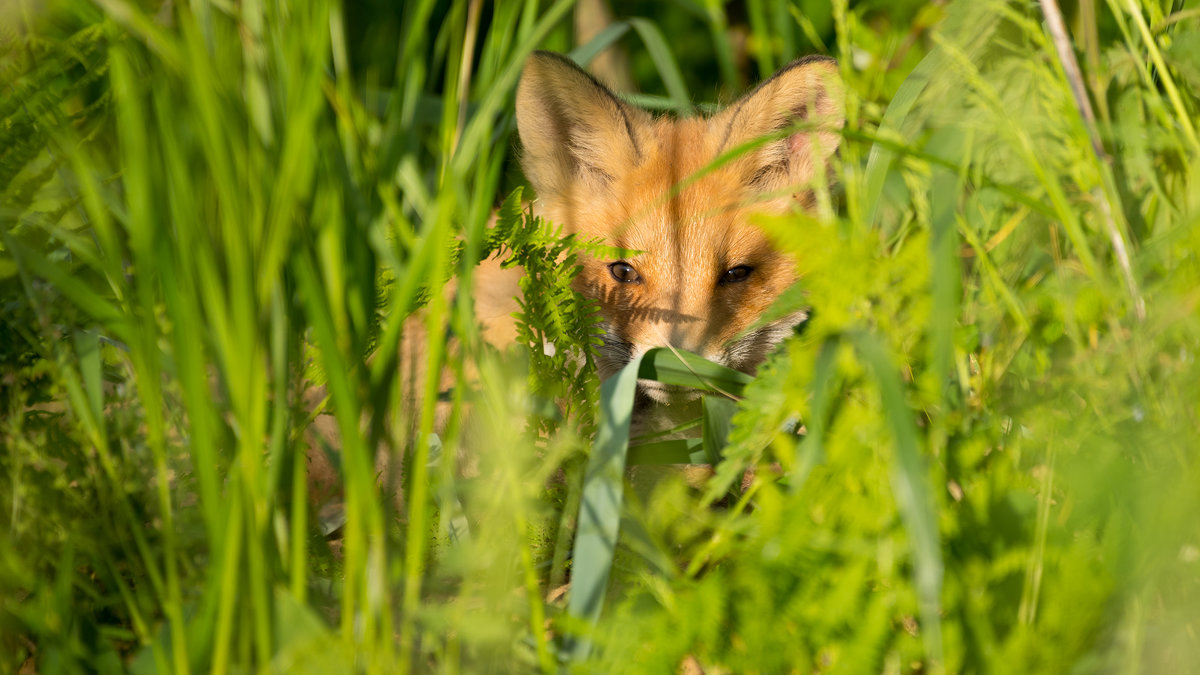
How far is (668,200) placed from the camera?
2.21 meters

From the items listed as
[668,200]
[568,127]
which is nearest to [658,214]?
[668,200]

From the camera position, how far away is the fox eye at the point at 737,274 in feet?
7.34

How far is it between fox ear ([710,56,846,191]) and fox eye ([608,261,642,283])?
16.0 inches

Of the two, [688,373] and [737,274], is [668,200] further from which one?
[688,373]

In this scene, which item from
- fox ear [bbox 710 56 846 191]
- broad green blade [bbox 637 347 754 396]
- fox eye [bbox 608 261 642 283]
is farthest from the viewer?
fox eye [bbox 608 261 642 283]

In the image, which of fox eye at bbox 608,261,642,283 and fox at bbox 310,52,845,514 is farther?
fox eye at bbox 608,261,642,283

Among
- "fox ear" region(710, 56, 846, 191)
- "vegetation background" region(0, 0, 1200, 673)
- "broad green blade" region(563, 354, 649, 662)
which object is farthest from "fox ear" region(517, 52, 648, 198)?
"broad green blade" region(563, 354, 649, 662)

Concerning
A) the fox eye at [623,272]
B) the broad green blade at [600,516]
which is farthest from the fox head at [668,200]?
the broad green blade at [600,516]

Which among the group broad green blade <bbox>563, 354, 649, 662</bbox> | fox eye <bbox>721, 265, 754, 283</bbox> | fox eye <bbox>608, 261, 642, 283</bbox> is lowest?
fox eye <bbox>721, 265, 754, 283</bbox>

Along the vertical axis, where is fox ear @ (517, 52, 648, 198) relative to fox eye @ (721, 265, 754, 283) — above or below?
above

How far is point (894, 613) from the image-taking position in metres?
0.87

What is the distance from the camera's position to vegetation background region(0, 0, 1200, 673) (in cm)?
86

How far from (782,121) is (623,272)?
1.76 ft

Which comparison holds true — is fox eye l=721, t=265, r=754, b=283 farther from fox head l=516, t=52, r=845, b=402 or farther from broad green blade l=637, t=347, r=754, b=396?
broad green blade l=637, t=347, r=754, b=396
